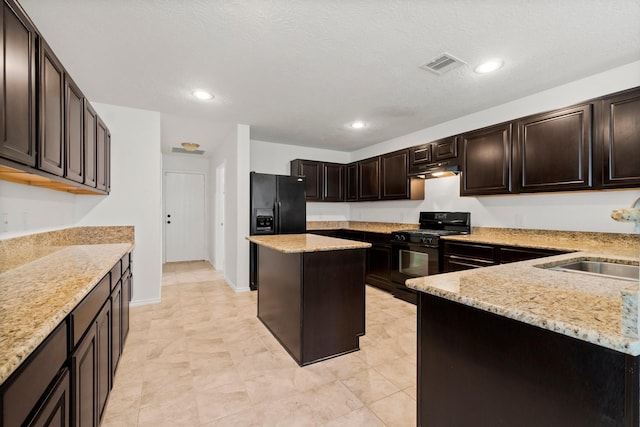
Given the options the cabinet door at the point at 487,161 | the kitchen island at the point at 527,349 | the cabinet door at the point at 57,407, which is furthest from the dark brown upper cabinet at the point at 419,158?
the cabinet door at the point at 57,407

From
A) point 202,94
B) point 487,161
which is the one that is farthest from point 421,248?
point 202,94

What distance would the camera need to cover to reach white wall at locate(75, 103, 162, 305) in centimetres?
352

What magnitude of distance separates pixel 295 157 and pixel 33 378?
5.00 meters

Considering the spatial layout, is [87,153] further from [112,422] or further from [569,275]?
[569,275]

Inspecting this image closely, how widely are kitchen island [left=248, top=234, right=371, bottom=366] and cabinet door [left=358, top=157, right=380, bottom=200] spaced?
8.67 feet

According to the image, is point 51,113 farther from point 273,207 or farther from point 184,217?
point 184,217

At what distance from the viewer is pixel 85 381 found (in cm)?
127

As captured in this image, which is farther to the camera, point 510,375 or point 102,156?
point 102,156

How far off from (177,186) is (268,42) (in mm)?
5250

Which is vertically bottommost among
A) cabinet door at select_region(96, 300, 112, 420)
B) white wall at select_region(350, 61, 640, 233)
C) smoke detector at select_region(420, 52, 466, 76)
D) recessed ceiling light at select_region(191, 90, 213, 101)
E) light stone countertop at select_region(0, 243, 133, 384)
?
cabinet door at select_region(96, 300, 112, 420)

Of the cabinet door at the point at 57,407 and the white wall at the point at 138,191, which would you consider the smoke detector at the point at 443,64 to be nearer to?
the cabinet door at the point at 57,407

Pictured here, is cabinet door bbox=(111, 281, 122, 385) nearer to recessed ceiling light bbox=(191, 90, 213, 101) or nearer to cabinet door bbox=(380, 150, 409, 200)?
recessed ceiling light bbox=(191, 90, 213, 101)

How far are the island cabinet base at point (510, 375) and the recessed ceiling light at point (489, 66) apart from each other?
7.47 feet

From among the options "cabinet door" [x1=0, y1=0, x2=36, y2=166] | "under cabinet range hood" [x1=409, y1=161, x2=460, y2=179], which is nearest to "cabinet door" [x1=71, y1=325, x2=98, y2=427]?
"cabinet door" [x1=0, y1=0, x2=36, y2=166]
